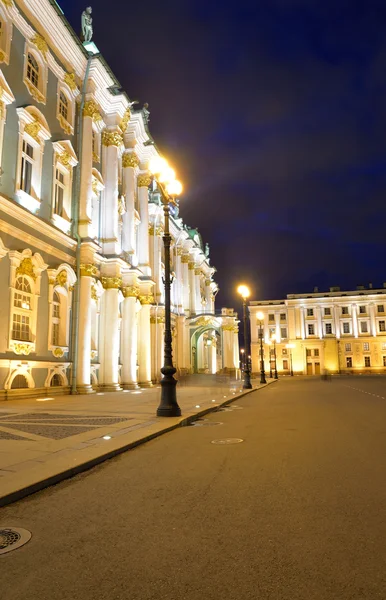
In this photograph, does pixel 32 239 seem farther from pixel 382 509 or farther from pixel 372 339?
pixel 372 339

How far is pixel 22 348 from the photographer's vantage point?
19766 mm

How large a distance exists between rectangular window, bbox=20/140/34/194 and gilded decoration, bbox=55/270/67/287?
4.07m

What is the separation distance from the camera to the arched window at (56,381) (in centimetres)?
2258

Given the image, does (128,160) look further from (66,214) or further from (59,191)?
(66,214)

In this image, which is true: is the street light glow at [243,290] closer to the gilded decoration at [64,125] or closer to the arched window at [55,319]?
the arched window at [55,319]

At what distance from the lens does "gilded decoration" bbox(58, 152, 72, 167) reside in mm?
24078

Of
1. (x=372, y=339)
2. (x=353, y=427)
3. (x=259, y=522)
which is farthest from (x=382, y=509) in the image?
(x=372, y=339)

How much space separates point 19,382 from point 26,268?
15.5 ft

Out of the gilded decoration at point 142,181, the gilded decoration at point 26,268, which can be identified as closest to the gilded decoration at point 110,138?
→ the gilded decoration at point 142,181

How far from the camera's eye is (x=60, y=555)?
12.3 ft

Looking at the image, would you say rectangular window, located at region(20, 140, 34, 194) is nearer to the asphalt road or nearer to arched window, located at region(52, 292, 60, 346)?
arched window, located at region(52, 292, 60, 346)

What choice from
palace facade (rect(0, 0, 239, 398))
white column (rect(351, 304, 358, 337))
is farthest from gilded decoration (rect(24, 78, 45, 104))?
white column (rect(351, 304, 358, 337))

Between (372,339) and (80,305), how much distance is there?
84389mm

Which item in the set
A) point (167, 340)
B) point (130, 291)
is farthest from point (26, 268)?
point (130, 291)
